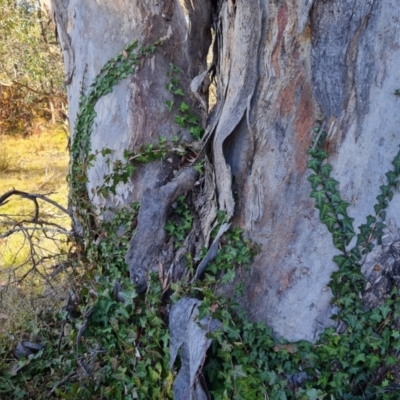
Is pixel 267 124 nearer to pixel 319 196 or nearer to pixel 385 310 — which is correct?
pixel 319 196

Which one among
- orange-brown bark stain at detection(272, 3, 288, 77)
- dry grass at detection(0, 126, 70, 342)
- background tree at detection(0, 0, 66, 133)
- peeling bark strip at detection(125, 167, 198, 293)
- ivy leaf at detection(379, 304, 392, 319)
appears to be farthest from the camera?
background tree at detection(0, 0, 66, 133)

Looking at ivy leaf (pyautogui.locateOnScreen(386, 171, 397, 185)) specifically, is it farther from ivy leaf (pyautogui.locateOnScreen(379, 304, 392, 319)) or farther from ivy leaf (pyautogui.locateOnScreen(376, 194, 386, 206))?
ivy leaf (pyautogui.locateOnScreen(379, 304, 392, 319))

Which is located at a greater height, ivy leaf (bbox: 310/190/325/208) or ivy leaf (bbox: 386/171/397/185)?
ivy leaf (bbox: 386/171/397/185)

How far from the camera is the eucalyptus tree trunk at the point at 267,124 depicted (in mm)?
2699

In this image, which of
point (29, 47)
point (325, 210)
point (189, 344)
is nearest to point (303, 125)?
point (325, 210)

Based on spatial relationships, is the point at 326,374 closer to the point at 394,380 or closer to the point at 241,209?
the point at 394,380

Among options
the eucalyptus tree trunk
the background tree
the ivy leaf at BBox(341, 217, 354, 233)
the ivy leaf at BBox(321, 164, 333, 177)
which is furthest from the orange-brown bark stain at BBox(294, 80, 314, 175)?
the background tree

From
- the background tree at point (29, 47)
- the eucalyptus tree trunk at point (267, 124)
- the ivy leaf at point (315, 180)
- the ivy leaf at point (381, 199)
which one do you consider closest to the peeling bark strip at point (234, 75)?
the eucalyptus tree trunk at point (267, 124)

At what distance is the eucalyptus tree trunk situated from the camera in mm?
2699

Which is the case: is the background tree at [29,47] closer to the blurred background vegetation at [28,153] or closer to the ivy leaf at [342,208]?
the blurred background vegetation at [28,153]

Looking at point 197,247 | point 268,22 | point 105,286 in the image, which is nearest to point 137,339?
point 105,286

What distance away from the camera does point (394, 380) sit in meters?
2.73

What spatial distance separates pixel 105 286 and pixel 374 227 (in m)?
1.54

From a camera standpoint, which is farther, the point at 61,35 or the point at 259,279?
the point at 61,35
